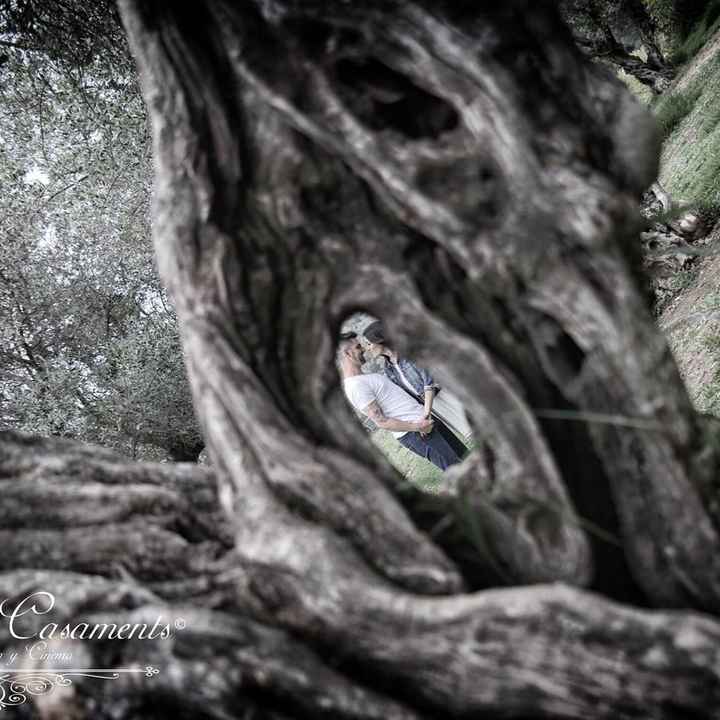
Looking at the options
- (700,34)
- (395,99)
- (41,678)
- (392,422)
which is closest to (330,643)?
(41,678)

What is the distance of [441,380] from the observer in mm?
3131

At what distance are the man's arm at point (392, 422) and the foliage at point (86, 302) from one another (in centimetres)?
624

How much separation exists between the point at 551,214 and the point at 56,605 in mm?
2526

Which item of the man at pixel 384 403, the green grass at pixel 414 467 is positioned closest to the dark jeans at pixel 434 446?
the man at pixel 384 403

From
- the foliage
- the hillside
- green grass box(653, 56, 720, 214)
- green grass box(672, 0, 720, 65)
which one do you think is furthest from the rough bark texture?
green grass box(672, 0, 720, 65)

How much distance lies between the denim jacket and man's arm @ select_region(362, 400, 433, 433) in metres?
0.31

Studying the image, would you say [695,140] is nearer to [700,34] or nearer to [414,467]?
[700,34]

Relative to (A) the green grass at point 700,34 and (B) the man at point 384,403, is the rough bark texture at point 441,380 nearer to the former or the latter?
(B) the man at point 384,403

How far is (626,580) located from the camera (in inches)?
118

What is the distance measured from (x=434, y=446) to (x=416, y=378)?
2.59 ft

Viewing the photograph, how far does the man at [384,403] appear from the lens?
7531 millimetres

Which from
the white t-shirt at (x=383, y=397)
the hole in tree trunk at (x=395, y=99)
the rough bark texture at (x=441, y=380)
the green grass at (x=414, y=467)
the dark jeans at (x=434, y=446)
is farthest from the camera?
the green grass at (x=414, y=467)

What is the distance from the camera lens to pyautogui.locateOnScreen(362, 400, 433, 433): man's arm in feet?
24.7

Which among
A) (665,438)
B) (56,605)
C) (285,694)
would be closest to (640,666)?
(665,438)
